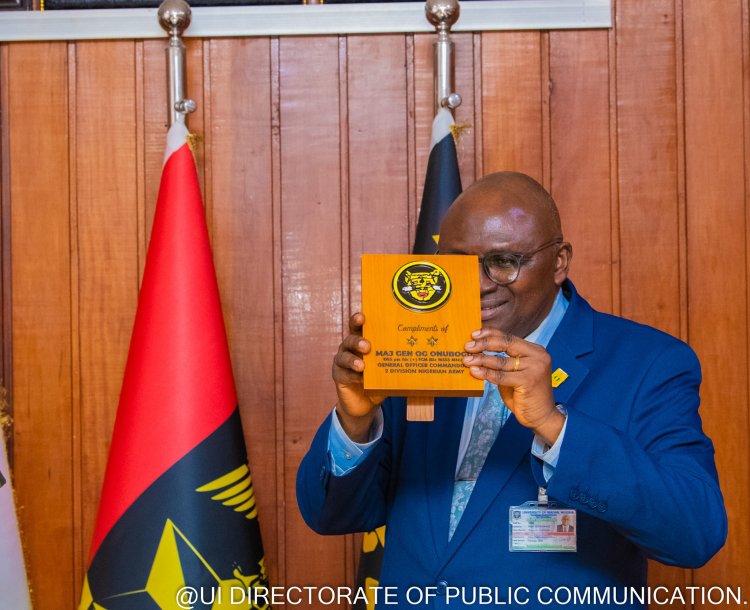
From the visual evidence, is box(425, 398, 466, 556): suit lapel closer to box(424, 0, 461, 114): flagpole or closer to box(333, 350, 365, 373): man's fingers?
box(333, 350, 365, 373): man's fingers

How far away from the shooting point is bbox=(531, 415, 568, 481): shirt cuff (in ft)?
3.48

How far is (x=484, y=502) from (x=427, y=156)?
1067mm

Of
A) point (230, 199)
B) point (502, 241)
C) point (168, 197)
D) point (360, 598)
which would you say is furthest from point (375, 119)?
point (360, 598)

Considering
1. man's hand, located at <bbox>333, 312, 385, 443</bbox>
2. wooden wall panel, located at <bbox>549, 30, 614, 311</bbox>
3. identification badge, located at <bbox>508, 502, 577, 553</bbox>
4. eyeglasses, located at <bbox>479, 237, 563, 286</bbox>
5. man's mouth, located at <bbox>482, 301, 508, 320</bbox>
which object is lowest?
identification badge, located at <bbox>508, 502, 577, 553</bbox>

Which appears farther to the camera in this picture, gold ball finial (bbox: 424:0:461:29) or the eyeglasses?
gold ball finial (bbox: 424:0:461:29)

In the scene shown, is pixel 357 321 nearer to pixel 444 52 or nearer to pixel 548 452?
pixel 548 452

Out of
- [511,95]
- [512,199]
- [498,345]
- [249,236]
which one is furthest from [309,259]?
[498,345]

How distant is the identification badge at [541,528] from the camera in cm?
122

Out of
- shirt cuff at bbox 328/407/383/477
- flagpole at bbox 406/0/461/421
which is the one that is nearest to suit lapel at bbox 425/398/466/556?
shirt cuff at bbox 328/407/383/477

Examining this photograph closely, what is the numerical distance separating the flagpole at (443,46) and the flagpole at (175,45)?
1.84ft

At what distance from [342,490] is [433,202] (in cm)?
80

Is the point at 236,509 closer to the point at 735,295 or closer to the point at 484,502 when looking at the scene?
the point at 484,502

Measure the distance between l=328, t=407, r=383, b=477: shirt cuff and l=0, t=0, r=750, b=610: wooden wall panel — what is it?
0.78 metres

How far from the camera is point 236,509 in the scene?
176 cm
